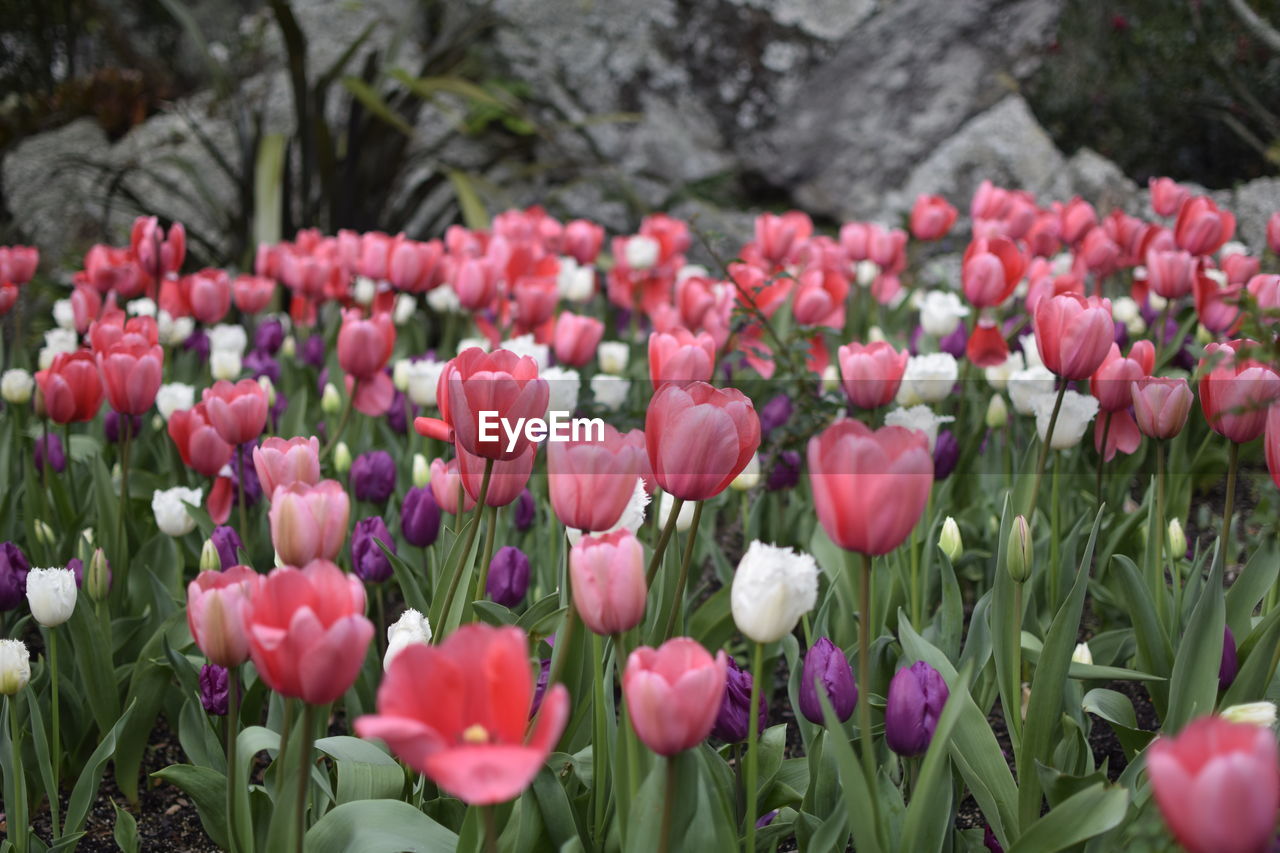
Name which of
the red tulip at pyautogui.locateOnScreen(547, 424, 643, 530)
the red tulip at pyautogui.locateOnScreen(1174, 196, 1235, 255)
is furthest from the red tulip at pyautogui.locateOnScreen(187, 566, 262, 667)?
the red tulip at pyautogui.locateOnScreen(1174, 196, 1235, 255)

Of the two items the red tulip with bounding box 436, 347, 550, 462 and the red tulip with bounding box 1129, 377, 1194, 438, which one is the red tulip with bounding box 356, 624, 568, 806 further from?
the red tulip with bounding box 1129, 377, 1194, 438

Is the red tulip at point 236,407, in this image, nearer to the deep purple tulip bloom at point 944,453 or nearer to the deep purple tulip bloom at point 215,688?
the deep purple tulip bloom at point 215,688

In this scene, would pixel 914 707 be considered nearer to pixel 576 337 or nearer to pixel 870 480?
pixel 870 480

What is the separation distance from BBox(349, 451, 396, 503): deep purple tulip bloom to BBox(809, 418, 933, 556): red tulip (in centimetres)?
→ 125

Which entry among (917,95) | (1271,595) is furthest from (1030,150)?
(1271,595)

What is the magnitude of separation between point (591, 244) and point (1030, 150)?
2689 mm

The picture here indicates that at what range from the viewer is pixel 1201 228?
7.50 feet

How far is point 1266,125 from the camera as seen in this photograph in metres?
5.64

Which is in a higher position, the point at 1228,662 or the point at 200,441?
the point at 200,441

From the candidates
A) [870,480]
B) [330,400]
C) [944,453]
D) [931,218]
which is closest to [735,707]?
[870,480]

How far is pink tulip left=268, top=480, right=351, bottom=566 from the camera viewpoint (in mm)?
912

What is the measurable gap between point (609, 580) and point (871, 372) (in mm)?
949

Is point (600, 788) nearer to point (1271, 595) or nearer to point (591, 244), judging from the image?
point (1271, 595)

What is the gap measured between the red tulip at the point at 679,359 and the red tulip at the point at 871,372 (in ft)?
1.07
